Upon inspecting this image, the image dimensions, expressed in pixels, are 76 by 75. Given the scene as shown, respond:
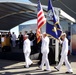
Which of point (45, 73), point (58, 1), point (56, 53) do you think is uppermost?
point (58, 1)

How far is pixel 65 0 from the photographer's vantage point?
139 ft

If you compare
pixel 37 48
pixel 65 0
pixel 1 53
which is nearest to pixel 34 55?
pixel 37 48

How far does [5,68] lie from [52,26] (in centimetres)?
355

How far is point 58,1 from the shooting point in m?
42.8

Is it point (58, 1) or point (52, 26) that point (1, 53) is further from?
point (58, 1)

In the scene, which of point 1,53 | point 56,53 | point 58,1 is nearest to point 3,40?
point 1,53

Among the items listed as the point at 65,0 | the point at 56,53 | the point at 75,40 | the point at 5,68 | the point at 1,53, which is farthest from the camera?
the point at 65,0

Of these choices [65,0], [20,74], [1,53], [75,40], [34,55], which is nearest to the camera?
[20,74]

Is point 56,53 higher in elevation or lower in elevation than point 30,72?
higher

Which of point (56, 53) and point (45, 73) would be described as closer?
point (45, 73)

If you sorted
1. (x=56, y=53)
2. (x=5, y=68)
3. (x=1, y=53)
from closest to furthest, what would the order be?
(x=5, y=68) < (x=56, y=53) < (x=1, y=53)

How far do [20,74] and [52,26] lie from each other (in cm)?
360

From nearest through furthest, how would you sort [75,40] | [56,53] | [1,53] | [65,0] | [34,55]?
[56,53] < [34,55] < [1,53] < [75,40] < [65,0]

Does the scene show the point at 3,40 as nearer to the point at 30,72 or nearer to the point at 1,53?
the point at 1,53
